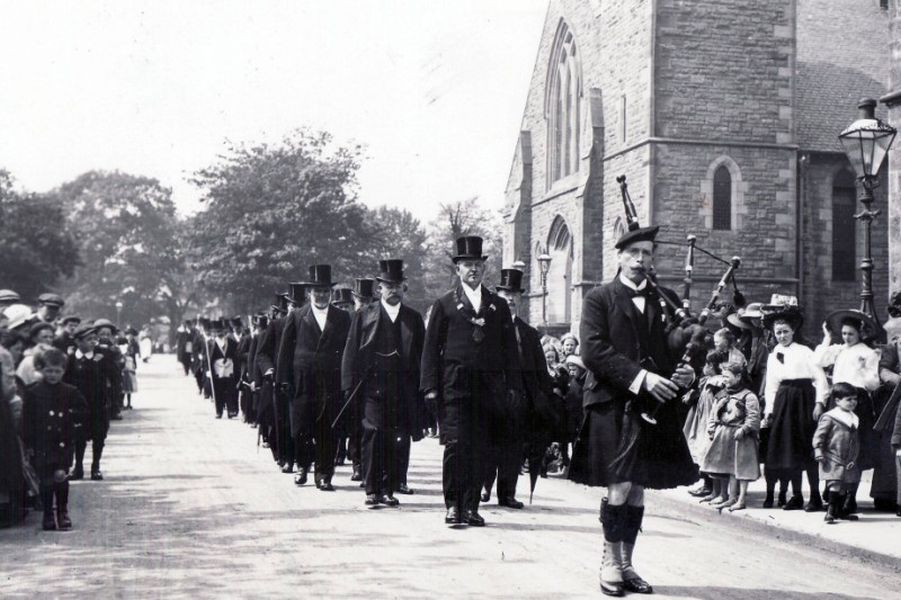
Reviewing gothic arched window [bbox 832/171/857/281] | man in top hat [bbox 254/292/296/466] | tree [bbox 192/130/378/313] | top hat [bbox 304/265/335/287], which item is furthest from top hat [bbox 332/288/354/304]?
tree [bbox 192/130/378/313]

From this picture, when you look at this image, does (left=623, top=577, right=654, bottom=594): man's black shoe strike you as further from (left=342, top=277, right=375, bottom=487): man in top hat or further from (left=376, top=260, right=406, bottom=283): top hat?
(left=342, top=277, right=375, bottom=487): man in top hat

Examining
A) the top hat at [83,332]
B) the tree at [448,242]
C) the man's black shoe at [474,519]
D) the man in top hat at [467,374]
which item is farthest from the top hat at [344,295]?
the tree at [448,242]

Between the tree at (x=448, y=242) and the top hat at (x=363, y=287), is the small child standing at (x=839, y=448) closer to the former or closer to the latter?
the top hat at (x=363, y=287)

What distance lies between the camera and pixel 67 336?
37.4ft

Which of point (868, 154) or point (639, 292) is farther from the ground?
point (868, 154)

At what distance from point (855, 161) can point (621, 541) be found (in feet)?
23.8

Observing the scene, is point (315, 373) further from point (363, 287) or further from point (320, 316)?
point (363, 287)

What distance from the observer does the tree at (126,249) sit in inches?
3728

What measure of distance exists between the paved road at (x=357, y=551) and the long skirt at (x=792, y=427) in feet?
3.13

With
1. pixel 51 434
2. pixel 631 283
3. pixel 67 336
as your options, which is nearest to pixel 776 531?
pixel 631 283

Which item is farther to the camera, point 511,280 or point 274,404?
point 274,404

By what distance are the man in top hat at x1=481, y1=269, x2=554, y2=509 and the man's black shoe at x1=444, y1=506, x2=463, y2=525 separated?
53 centimetres

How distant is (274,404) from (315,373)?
1.68m

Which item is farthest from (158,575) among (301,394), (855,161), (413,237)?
(413,237)
